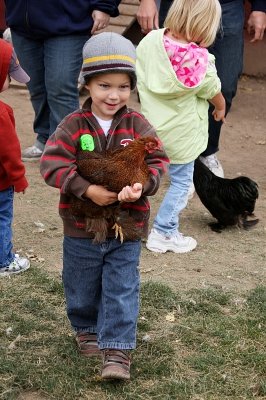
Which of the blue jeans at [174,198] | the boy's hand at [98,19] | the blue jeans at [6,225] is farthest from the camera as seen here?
the boy's hand at [98,19]

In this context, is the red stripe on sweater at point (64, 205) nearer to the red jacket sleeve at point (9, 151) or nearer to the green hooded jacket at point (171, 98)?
the red jacket sleeve at point (9, 151)

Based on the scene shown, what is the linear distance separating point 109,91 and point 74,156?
1.10ft

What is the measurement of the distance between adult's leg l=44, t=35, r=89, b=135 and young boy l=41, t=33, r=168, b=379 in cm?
270

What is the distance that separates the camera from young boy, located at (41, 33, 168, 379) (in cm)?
365

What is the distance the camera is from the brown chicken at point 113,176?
363 centimetres

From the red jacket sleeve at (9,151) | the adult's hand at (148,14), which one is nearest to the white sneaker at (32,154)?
the adult's hand at (148,14)

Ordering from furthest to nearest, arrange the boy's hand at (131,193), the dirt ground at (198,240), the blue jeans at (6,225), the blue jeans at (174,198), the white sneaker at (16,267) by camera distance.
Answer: the blue jeans at (174,198), the dirt ground at (198,240), the white sneaker at (16,267), the blue jeans at (6,225), the boy's hand at (131,193)

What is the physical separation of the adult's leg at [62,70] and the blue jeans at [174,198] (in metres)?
1.44

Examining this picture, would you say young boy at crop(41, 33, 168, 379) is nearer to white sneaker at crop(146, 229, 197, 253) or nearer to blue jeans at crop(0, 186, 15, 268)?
blue jeans at crop(0, 186, 15, 268)

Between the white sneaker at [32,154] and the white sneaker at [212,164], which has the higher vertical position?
the white sneaker at [212,164]

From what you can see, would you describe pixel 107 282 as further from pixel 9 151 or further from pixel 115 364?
pixel 9 151

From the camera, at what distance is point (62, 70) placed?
6504mm

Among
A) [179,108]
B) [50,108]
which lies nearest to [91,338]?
[179,108]

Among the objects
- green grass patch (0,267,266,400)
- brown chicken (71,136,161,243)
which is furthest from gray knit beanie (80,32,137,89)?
green grass patch (0,267,266,400)
